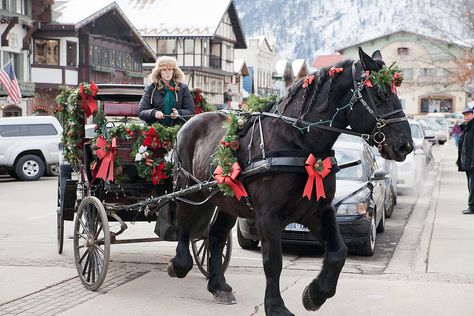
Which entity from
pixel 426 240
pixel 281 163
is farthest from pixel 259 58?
pixel 281 163

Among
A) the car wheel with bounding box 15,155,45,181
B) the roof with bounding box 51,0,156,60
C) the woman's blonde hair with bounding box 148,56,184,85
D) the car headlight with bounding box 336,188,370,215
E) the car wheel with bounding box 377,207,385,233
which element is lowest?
the car wheel with bounding box 15,155,45,181

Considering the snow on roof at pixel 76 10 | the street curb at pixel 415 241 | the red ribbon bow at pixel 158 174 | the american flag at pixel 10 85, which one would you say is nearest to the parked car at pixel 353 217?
the street curb at pixel 415 241

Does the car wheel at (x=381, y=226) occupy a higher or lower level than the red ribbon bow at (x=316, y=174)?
lower

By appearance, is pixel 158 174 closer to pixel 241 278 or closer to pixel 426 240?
pixel 241 278

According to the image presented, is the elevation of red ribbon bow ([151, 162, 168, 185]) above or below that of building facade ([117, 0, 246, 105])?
below

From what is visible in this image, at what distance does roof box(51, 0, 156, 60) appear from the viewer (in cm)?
4406

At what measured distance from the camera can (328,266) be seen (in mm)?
6707

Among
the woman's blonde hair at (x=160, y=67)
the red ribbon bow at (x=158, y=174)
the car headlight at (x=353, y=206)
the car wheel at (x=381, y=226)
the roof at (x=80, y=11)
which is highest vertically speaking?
the roof at (x=80, y=11)

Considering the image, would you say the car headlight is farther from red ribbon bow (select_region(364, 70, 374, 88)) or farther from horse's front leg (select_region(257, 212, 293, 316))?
red ribbon bow (select_region(364, 70, 374, 88))

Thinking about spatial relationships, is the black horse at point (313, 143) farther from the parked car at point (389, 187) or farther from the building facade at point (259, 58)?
the building facade at point (259, 58)

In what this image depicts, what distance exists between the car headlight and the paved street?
0.65 m

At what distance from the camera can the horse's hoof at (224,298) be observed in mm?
7695

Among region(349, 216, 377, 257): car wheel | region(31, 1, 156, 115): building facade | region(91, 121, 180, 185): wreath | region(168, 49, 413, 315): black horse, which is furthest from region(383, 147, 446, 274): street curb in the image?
region(31, 1, 156, 115): building facade

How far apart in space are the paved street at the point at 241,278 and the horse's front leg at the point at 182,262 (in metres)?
0.22
